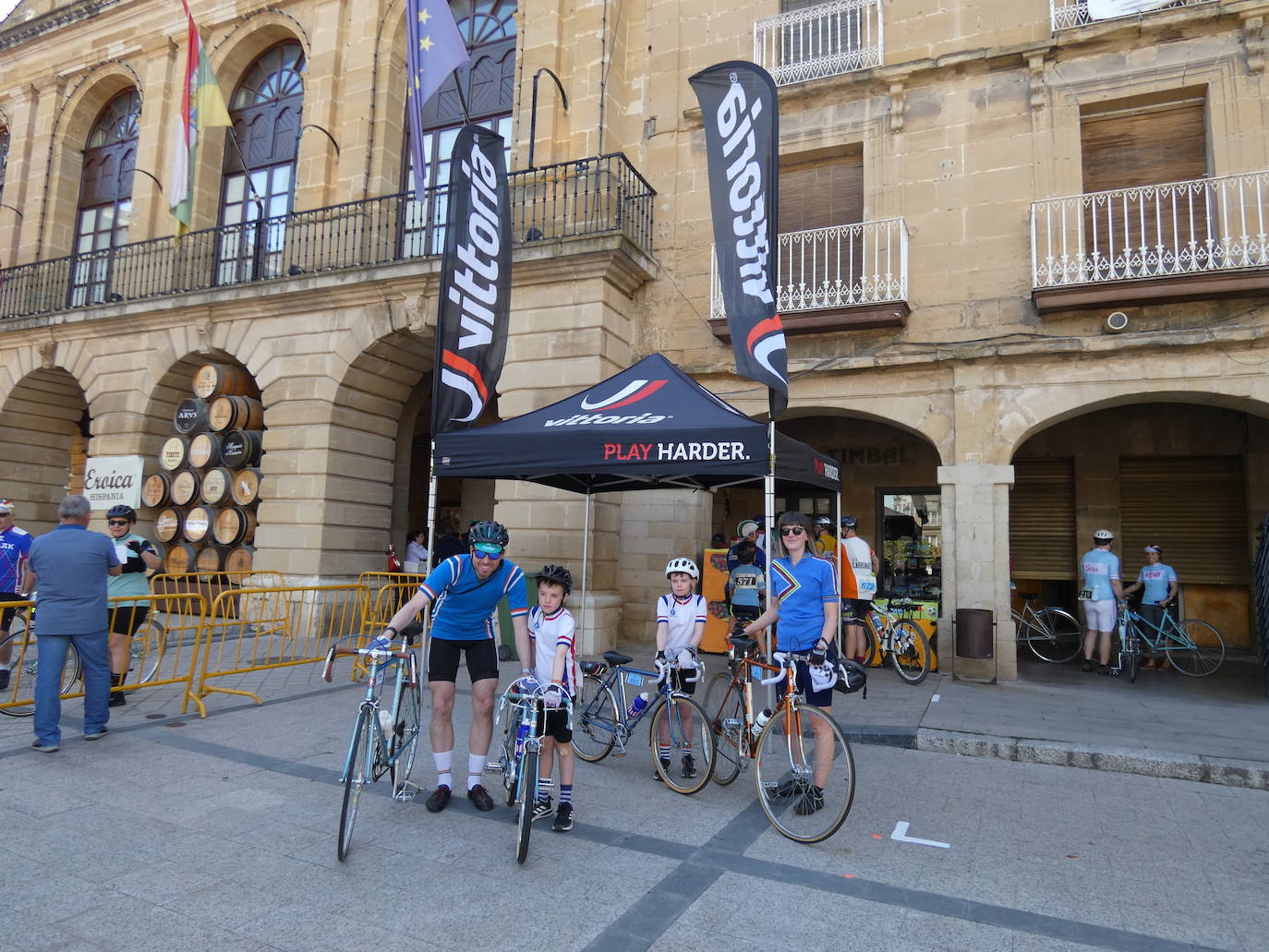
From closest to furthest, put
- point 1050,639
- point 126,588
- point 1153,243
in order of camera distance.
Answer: point 126,588
point 1153,243
point 1050,639

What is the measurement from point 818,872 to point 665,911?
927 millimetres

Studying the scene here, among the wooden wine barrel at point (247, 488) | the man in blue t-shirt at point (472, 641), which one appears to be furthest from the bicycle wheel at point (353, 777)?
the wooden wine barrel at point (247, 488)

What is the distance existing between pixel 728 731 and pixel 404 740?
2.16 meters

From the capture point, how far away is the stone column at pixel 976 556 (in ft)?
31.1

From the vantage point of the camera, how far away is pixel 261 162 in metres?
15.2

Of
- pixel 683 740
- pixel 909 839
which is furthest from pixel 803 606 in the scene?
pixel 909 839

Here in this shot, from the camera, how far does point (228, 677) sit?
27.7ft

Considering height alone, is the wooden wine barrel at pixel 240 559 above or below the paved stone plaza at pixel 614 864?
above

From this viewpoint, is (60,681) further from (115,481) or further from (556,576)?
(115,481)

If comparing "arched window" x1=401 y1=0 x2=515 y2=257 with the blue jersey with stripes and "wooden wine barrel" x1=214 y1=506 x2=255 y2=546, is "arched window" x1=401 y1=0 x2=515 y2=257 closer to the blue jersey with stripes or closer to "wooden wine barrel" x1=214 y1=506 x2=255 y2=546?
"wooden wine barrel" x1=214 y1=506 x2=255 y2=546

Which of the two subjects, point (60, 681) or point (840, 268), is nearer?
point (60, 681)

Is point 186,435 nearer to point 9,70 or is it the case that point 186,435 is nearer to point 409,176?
point 409,176

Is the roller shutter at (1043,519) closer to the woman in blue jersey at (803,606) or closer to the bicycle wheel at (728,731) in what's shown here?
the bicycle wheel at (728,731)

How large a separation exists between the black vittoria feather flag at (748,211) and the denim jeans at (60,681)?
17.8 feet
